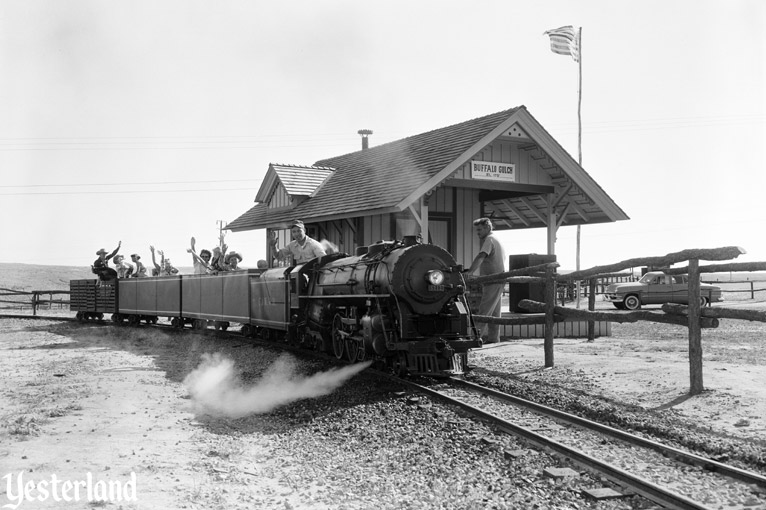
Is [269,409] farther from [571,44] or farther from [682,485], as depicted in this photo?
[571,44]

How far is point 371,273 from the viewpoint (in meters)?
10.0

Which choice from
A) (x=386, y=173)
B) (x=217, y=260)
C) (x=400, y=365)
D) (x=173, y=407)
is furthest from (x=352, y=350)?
(x=217, y=260)

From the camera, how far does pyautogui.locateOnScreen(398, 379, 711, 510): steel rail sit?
4.55 m

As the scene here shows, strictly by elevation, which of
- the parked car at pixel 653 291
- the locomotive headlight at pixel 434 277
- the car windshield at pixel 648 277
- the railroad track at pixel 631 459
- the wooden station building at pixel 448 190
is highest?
the wooden station building at pixel 448 190

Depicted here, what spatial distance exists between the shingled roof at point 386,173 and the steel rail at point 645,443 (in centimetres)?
681

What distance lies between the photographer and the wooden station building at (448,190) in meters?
15.0

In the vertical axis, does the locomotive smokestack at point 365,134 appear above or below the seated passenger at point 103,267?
above

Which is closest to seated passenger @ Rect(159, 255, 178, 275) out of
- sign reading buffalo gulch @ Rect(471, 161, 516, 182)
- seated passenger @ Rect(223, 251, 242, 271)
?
seated passenger @ Rect(223, 251, 242, 271)

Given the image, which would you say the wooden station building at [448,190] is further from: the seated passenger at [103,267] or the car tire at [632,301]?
the car tire at [632,301]

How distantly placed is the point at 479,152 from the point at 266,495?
11365 mm

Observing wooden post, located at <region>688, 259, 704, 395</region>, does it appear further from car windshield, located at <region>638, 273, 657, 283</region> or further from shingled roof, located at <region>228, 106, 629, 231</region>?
car windshield, located at <region>638, 273, 657, 283</region>

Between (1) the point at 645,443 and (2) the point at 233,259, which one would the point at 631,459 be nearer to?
(1) the point at 645,443

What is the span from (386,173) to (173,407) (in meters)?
10.0

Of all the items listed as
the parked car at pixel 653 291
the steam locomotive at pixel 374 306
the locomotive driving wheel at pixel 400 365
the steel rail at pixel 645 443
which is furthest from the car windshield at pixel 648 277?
the steel rail at pixel 645 443
